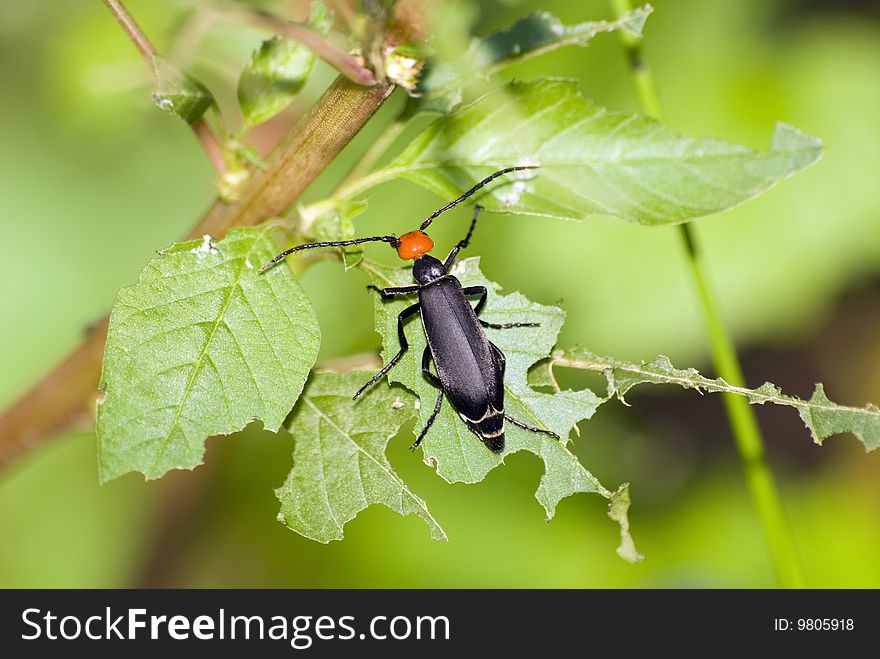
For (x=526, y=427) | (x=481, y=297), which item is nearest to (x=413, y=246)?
(x=481, y=297)

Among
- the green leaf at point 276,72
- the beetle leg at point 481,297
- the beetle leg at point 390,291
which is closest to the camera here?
the green leaf at point 276,72

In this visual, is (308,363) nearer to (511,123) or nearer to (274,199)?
(274,199)

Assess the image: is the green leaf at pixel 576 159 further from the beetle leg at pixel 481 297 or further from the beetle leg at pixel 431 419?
the beetle leg at pixel 431 419

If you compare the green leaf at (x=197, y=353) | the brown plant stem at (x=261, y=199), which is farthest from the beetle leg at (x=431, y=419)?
the brown plant stem at (x=261, y=199)

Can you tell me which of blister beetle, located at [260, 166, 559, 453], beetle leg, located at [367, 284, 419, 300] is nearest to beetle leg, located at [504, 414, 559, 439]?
blister beetle, located at [260, 166, 559, 453]
